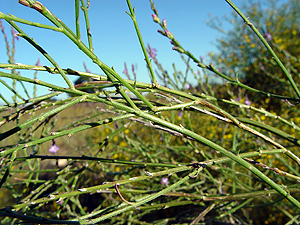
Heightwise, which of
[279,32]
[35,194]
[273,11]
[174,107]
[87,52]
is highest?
[273,11]

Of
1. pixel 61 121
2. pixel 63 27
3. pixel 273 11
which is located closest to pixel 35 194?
pixel 63 27

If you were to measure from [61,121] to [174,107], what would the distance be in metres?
3.82

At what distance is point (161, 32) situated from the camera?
82 centimetres

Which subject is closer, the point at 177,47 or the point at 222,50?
the point at 177,47

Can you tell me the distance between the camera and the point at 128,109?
1.74 ft

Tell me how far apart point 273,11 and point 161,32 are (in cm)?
565

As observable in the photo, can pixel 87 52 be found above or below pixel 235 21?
below

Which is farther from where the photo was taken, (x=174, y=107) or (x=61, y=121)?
(x=61, y=121)

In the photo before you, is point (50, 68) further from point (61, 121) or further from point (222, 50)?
point (222, 50)

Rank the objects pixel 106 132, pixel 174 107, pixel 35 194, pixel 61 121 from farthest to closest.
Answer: pixel 61 121
pixel 106 132
pixel 35 194
pixel 174 107

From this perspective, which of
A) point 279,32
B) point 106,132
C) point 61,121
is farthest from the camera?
point 279,32

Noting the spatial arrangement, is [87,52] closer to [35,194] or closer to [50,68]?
[50,68]

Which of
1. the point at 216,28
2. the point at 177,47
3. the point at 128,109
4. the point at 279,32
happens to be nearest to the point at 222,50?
the point at 216,28

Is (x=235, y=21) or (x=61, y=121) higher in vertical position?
(x=235, y=21)
